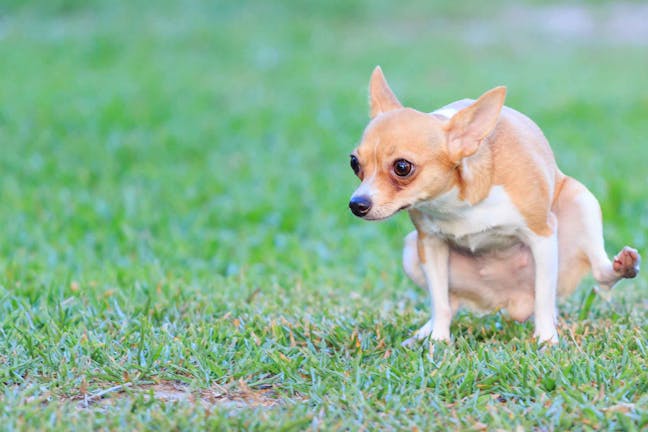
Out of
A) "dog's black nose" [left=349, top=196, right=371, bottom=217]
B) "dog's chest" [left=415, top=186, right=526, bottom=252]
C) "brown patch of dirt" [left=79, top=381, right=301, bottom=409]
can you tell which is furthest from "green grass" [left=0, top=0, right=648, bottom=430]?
"dog's black nose" [left=349, top=196, right=371, bottom=217]

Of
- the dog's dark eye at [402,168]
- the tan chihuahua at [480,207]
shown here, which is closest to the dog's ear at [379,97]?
the tan chihuahua at [480,207]

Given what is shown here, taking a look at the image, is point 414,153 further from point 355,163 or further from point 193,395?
point 193,395

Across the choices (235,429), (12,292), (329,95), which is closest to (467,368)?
(235,429)

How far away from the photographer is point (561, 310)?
5.43m

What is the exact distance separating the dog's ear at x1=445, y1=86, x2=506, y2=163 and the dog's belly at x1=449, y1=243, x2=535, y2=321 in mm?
651

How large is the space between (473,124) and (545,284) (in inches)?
34.2

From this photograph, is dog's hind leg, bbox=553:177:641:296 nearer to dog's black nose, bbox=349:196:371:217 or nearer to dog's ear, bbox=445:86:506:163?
dog's ear, bbox=445:86:506:163

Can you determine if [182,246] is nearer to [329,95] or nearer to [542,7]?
[329,95]

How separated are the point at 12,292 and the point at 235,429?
7.72 feet

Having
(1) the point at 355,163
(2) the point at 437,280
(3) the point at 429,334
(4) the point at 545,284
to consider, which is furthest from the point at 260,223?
(1) the point at 355,163

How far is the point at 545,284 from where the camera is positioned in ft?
15.0

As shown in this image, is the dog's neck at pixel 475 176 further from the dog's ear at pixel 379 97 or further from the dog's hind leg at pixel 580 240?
the dog's hind leg at pixel 580 240

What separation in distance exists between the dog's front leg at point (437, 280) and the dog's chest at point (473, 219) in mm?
109

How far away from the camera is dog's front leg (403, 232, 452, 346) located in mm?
4676
